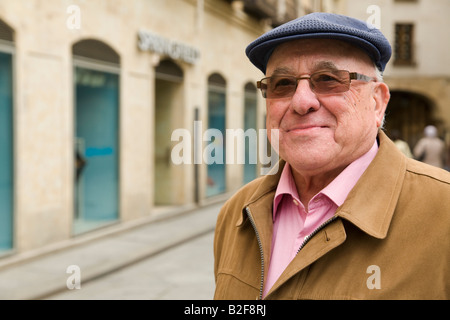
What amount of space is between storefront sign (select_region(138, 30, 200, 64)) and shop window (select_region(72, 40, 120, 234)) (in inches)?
33.9

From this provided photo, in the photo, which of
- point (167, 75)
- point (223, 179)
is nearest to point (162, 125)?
point (167, 75)

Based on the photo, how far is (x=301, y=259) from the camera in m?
1.68

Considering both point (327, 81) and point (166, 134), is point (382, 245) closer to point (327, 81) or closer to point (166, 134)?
point (327, 81)

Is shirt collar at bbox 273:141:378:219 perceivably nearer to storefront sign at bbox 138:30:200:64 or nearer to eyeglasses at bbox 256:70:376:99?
eyeglasses at bbox 256:70:376:99

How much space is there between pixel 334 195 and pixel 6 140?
6.86 meters

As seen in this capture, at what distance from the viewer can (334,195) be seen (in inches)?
71.0

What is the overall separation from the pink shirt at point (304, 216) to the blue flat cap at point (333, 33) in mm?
340

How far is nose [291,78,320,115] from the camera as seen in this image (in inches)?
70.4

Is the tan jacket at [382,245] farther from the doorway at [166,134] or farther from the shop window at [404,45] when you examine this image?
the shop window at [404,45]

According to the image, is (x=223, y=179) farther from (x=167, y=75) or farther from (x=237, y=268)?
(x=237, y=268)

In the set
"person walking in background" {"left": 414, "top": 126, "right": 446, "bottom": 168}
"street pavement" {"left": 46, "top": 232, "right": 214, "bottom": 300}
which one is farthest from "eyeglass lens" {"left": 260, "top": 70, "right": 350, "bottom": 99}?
"person walking in background" {"left": 414, "top": 126, "right": 446, "bottom": 168}

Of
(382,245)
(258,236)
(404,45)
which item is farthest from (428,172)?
(404,45)

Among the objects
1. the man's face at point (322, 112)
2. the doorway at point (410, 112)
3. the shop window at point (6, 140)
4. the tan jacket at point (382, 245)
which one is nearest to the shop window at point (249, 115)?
the shop window at point (6, 140)

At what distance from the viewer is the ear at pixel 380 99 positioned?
6.26ft
